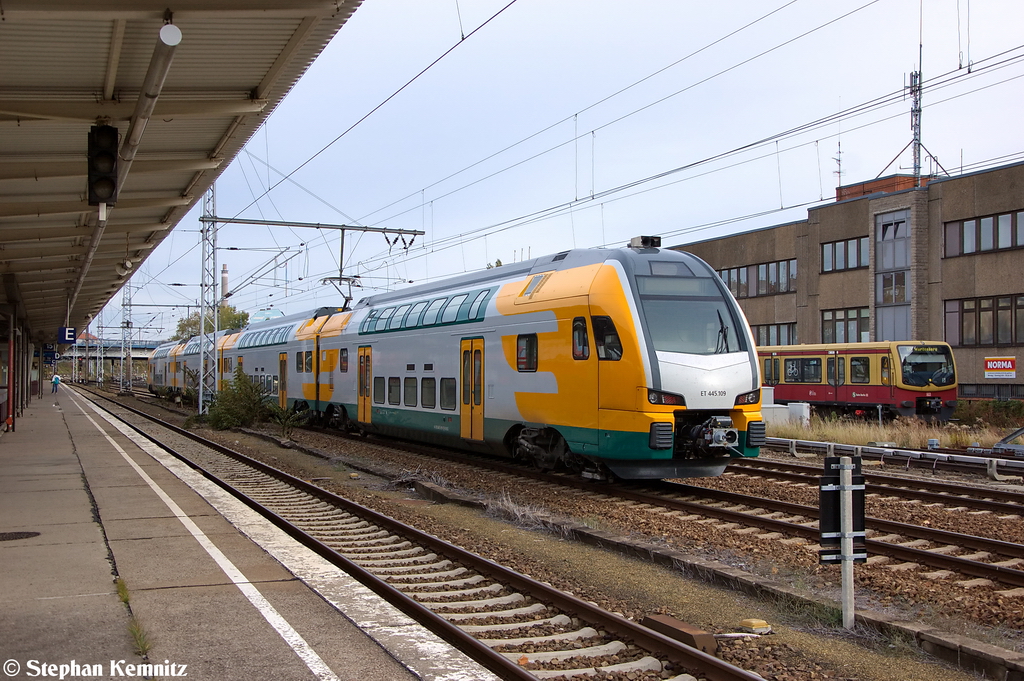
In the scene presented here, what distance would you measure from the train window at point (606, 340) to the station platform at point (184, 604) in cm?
488

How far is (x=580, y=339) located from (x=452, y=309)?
474 cm

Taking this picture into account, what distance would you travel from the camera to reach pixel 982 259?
1282 inches

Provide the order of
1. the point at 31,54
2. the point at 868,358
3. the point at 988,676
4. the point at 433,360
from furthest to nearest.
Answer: the point at 868,358
the point at 433,360
the point at 31,54
the point at 988,676

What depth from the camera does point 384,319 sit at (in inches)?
783

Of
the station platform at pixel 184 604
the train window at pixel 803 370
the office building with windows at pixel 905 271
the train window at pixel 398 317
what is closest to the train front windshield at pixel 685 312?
the station platform at pixel 184 604

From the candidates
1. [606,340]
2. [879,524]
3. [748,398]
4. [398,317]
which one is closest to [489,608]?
[879,524]

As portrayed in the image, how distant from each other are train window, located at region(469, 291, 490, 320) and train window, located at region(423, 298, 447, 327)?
5.14 ft

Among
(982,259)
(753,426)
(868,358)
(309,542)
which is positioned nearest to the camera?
(309,542)

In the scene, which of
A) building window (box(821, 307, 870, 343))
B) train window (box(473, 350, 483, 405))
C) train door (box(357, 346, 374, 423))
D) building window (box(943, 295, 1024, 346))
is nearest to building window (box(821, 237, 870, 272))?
building window (box(821, 307, 870, 343))

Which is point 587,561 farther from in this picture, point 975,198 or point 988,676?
point 975,198

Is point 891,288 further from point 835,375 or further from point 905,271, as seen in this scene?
point 835,375

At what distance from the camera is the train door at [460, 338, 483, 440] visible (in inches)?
591

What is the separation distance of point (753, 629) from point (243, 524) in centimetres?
586

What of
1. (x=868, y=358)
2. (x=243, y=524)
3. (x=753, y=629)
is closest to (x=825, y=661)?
(x=753, y=629)
